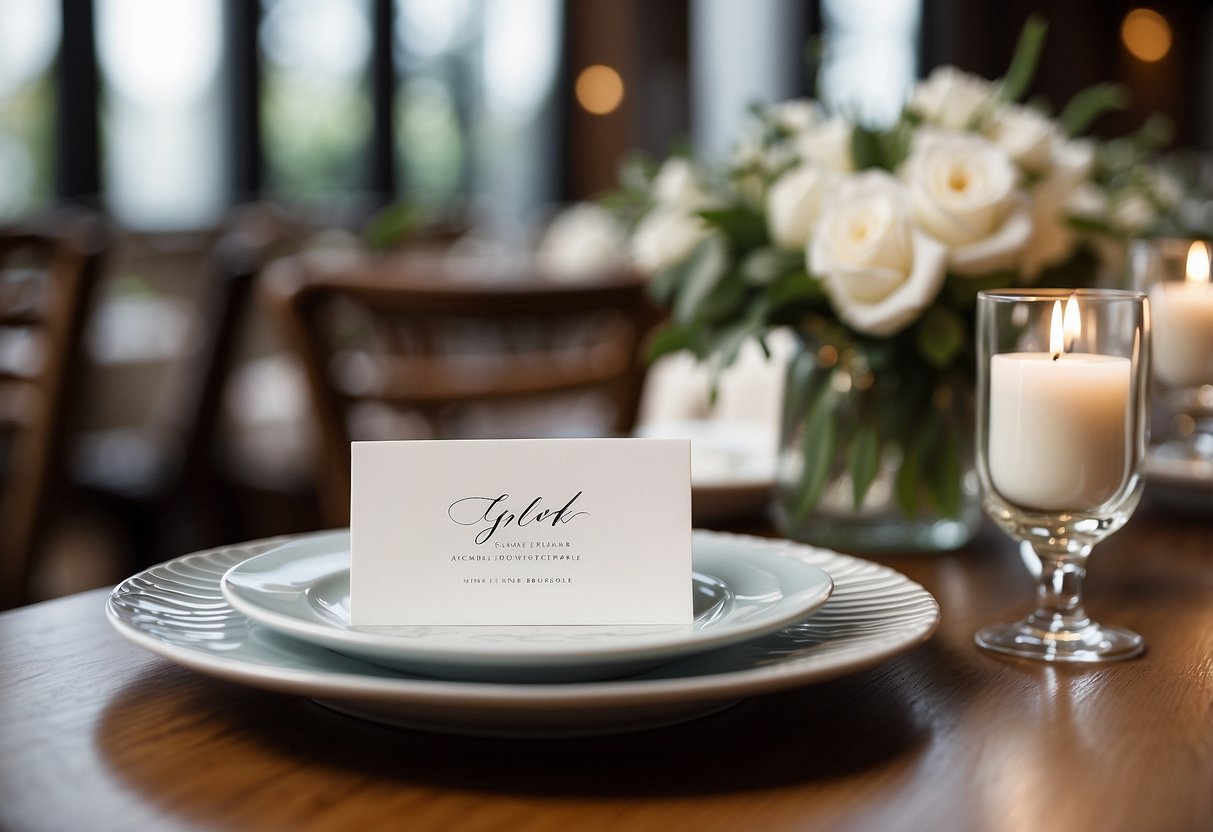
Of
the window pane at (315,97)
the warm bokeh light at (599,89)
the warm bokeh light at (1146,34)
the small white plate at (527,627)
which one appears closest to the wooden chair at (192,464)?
the small white plate at (527,627)

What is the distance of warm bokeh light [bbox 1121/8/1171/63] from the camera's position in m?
10.1

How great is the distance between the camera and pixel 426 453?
520 millimetres

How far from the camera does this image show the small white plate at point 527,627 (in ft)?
1.44

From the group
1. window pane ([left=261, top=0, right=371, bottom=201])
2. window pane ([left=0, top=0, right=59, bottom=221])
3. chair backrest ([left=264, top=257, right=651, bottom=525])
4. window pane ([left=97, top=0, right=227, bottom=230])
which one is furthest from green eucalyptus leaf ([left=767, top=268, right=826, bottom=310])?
window pane ([left=261, top=0, right=371, bottom=201])

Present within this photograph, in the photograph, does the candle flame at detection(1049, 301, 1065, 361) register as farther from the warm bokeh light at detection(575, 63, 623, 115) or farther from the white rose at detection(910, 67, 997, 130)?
the warm bokeh light at detection(575, 63, 623, 115)

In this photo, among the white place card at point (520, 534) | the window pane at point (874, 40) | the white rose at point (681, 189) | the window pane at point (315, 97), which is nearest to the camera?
the white place card at point (520, 534)

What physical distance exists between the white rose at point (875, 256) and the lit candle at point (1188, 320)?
0.21 meters

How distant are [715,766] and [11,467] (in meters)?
1.56

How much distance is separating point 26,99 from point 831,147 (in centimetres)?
392

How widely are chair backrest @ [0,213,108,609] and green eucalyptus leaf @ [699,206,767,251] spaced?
1.08m

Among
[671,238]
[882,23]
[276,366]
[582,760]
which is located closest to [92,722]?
[582,760]

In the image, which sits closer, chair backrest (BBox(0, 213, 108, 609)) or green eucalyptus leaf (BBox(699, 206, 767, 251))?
green eucalyptus leaf (BBox(699, 206, 767, 251))

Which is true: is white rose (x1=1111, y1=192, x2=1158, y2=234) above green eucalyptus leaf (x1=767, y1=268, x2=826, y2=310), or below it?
above

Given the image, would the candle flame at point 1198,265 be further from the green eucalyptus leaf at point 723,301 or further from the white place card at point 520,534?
the white place card at point 520,534
